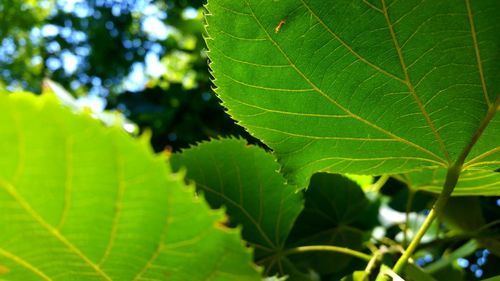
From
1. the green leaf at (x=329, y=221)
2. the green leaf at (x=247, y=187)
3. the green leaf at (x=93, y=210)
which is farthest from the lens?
the green leaf at (x=329, y=221)

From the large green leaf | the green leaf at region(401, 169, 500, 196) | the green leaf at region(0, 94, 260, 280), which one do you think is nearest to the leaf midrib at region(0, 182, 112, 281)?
the green leaf at region(0, 94, 260, 280)

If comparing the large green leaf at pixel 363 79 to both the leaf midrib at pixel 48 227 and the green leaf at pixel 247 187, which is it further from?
the leaf midrib at pixel 48 227

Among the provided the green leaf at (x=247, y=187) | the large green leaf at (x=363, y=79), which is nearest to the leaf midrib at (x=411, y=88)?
the large green leaf at (x=363, y=79)

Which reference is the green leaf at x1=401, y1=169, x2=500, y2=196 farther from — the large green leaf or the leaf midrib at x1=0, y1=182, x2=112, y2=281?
the leaf midrib at x1=0, y1=182, x2=112, y2=281

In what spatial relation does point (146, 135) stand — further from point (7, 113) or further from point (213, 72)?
point (213, 72)

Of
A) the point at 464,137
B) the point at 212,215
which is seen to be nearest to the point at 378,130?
the point at 464,137
